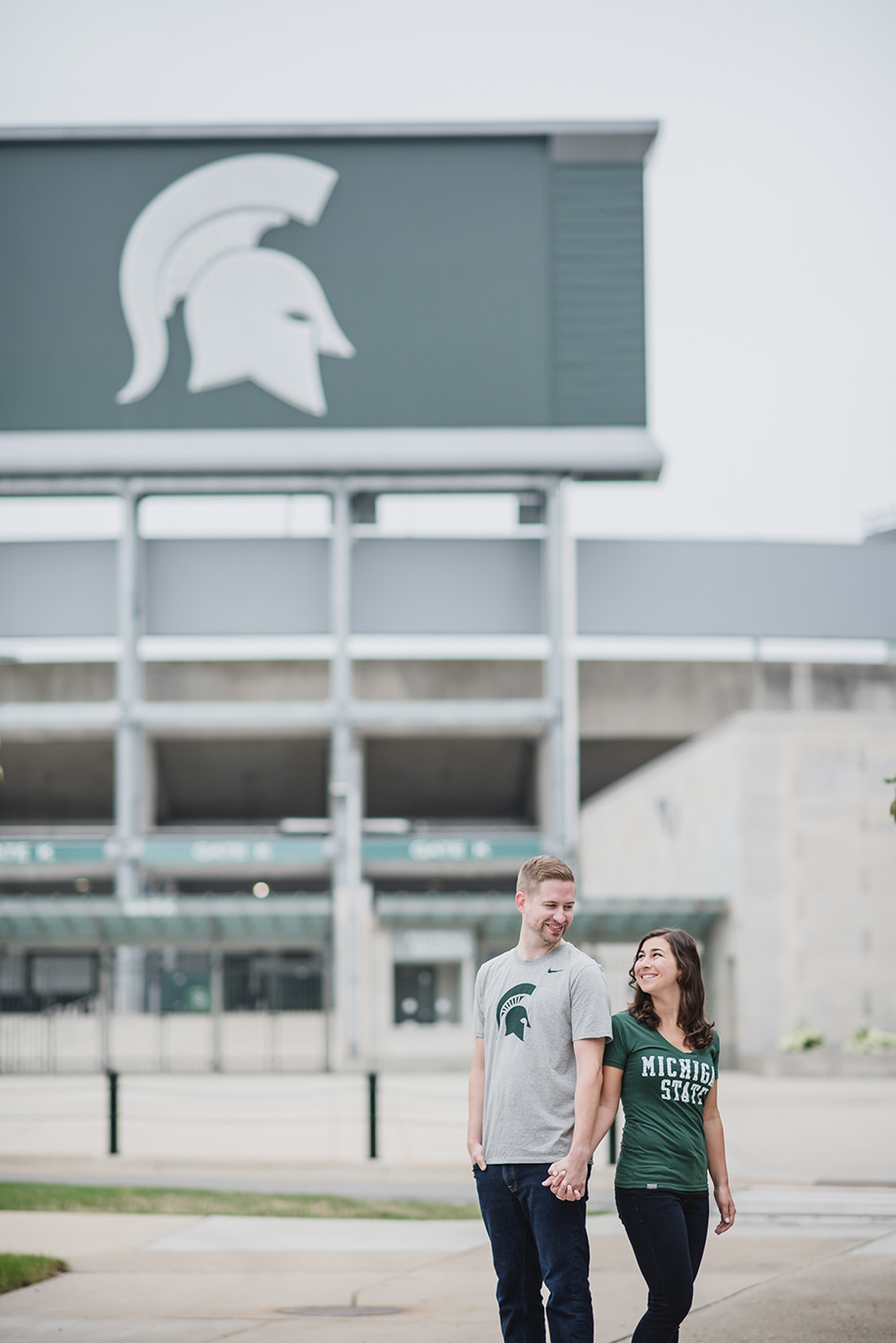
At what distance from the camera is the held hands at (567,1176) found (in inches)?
193

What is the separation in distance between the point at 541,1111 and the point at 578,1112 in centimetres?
17

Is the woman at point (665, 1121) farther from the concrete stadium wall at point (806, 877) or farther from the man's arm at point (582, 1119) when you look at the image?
the concrete stadium wall at point (806, 877)

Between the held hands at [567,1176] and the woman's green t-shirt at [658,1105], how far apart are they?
250 millimetres

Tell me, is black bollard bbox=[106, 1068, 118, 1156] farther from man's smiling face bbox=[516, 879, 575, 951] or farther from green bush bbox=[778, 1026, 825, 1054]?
green bush bbox=[778, 1026, 825, 1054]

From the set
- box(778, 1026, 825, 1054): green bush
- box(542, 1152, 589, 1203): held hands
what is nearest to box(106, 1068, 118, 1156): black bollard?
box(542, 1152, 589, 1203): held hands

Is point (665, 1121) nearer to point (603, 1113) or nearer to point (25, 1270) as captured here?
point (603, 1113)

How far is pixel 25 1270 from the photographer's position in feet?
27.9

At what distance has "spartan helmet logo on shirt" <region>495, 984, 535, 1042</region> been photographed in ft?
16.9

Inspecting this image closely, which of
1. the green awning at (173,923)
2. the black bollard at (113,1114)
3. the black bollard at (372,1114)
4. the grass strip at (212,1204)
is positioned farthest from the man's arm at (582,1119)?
the green awning at (173,923)

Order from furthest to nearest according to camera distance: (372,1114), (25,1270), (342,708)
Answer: (342,708) → (372,1114) → (25,1270)

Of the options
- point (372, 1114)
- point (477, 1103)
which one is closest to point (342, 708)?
point (372, 1114)

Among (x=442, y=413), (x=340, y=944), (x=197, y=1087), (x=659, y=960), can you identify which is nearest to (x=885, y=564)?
(x=442, y=413)

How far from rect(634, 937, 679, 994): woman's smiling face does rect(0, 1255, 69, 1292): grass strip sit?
4602 millimetres

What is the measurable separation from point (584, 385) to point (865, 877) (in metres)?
19.1
